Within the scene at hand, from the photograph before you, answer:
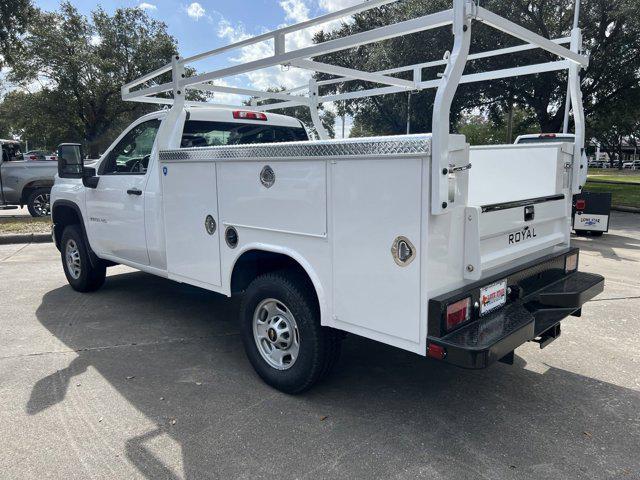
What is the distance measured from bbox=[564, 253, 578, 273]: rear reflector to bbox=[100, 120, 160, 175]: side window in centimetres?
366

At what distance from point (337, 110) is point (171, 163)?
9.69 metres

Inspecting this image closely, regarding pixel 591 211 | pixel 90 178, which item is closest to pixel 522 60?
pixel 591 211

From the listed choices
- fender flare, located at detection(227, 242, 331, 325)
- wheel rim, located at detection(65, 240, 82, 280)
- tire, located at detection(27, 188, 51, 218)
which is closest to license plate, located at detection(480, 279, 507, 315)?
fender flare, located at detection(227, 242, 331, 325)

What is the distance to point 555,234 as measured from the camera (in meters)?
4.02

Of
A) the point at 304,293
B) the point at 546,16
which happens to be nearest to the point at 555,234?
the point at 304,293

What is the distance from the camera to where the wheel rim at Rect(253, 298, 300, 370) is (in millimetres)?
3568

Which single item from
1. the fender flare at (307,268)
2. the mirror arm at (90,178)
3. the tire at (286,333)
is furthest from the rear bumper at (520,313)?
the mirror arm at (90,178)

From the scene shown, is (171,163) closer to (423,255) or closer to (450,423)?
(423,255)

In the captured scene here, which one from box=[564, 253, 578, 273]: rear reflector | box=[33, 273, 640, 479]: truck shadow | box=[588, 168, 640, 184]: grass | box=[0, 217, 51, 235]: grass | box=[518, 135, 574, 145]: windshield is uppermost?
box=[518, 135, 574, 145]: windshield

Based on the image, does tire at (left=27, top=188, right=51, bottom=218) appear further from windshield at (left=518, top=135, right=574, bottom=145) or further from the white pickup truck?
windshield at (left=518, top=135, right=574, bottom=145)

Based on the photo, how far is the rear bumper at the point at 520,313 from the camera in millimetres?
2695

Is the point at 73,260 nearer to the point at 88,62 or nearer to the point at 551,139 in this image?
the point at 551,139

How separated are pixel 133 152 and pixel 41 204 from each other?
→ 9795 millimetres

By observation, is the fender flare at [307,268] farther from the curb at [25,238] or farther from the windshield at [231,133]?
the curb at [25,238]
